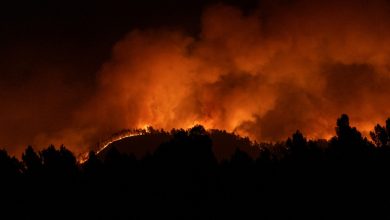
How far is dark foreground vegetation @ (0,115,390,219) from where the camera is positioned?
4450 centimetres

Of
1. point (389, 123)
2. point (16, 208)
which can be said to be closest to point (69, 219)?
point (16, 208)

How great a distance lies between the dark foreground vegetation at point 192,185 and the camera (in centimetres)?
4450

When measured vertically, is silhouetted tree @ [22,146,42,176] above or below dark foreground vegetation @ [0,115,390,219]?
above

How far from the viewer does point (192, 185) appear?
46.1 meters

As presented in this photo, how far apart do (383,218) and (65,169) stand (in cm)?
2809

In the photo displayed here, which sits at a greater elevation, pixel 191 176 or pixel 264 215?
pixel 191 176

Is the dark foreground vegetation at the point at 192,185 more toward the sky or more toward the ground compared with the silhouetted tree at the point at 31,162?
more toward the ground

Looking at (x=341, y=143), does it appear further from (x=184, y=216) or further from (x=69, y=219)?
(x=69, y=219)

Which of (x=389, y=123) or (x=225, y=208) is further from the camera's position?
(x=389, y=123)

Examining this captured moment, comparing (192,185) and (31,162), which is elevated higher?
(31,162)

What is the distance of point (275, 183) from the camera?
1940 inches

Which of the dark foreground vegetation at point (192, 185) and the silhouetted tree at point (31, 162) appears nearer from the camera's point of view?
the dark foreground vegetation at point (192, 185)

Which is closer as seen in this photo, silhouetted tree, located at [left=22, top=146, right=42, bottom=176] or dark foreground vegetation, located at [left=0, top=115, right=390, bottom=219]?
dark foreground vegetation, located at [left=0, top=115, right=390, bottom=219]

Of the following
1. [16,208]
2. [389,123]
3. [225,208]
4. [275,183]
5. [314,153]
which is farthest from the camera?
[389,123]
